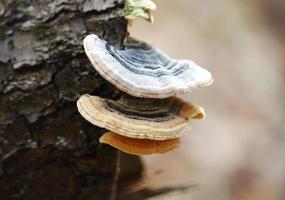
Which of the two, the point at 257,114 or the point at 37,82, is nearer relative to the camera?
the point at 37,82

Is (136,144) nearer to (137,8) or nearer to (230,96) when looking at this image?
(137,8)

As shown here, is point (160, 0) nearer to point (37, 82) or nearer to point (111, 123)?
point (37, 82)

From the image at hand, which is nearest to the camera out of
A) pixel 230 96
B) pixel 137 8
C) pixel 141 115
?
pixel 141 115

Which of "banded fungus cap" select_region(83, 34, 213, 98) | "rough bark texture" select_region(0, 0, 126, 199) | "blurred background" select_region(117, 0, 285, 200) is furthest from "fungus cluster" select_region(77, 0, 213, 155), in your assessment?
"blurred background" select_region(117, 0, 285, 200)

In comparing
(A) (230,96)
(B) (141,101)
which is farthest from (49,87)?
(A) (230,96)

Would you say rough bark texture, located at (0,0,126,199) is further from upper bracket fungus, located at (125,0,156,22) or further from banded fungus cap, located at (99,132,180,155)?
banded fungus cap, located at (99,132,180,155)

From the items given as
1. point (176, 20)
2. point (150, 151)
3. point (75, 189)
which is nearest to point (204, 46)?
point (176, 20)
